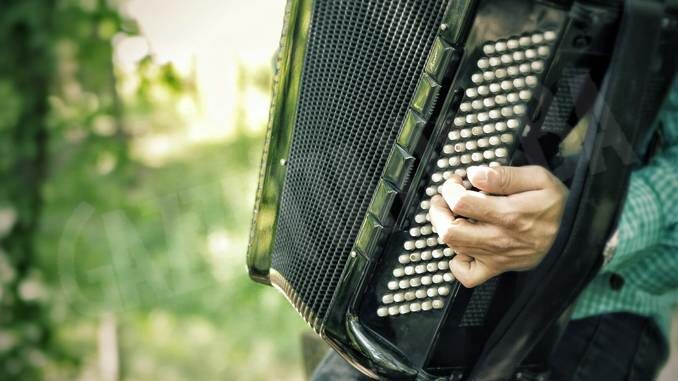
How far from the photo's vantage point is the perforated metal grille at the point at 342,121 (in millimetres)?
1310

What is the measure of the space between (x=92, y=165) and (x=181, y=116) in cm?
65

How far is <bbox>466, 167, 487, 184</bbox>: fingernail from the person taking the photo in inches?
47.4

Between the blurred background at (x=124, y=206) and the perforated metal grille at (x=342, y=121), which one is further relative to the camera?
the blurred background at (x=124, y=206)

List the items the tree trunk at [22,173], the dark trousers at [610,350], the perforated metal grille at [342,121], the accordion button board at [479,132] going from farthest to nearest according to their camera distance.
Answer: the tree trunk at [22,173], the dark trousers at [610,350], the perforated metal grille at [342,121], the accordion button board at [479,132]

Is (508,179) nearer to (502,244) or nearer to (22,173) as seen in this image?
(502,244)

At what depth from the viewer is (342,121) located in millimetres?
1419

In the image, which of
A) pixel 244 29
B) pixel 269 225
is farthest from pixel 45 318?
pixel 269 225

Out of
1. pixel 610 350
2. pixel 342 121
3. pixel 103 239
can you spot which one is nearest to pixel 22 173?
pixel 103 239

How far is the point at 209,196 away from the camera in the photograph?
4.05 meters

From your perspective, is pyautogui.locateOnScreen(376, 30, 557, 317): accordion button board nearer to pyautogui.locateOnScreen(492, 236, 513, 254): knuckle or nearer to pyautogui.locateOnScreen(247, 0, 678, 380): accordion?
pyautogui.locateOnScreen(247, 0, 678, 380): accordion

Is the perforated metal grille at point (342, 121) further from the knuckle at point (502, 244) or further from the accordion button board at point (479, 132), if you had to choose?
the knuckle at point (502, 244)

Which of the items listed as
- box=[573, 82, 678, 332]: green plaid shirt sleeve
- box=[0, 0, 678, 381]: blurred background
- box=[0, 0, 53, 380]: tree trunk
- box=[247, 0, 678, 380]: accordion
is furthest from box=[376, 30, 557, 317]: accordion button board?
box=[0, 0, 53, 380]: tree trunk

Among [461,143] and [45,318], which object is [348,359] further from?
[45,318]

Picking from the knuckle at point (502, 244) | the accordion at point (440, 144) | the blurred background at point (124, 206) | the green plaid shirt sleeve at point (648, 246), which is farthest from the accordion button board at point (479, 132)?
the blurred background at point (124, 206)
